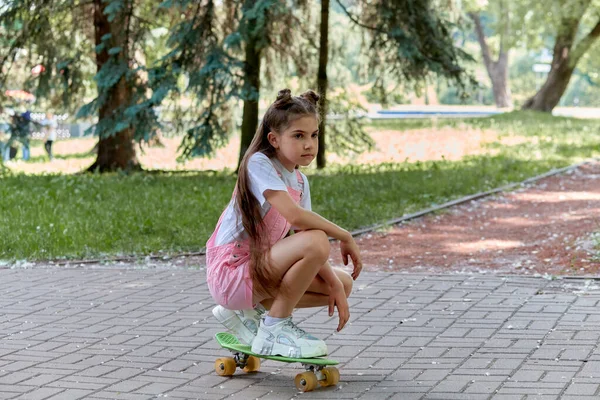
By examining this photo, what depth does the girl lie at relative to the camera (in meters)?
4.80

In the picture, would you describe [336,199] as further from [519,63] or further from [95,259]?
[519,63]

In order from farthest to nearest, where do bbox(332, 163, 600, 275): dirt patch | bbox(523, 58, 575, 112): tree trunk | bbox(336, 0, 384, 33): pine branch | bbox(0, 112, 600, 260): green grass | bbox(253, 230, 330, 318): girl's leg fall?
1. bbox(523, 58, 575, 112): tree trunk
2. bbox(336, 0, 384, 33): pine branch
3. bbox(0, 112, 600, 260): green grass
4. bbox(332, 163, 600, 275): dirt patch
5. bbox(253, 230, 330, 318): girl's leg

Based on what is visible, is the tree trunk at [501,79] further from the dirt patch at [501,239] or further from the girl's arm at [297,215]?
the girl's arm at [297,215]

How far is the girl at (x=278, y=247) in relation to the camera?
4.80m

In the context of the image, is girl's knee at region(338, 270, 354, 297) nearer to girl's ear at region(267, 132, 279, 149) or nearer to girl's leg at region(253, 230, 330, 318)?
girl's leg at region(253, 230, 330, 318)

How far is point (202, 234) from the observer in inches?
405

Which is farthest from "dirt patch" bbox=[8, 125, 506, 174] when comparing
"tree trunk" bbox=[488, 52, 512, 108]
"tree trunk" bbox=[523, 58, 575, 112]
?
"tree trunk" bbox=[488, 52, 512, 108]

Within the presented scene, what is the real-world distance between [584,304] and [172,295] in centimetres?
303

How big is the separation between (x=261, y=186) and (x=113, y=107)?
1265cm

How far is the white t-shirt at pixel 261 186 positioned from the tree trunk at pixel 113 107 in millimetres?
10902

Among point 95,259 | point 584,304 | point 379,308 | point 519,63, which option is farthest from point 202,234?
point 519,63

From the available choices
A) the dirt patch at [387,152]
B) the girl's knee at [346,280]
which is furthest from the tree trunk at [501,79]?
the girl's knee at [346,280]

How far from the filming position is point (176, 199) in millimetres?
12836

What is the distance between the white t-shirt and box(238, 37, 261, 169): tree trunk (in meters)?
9.26
